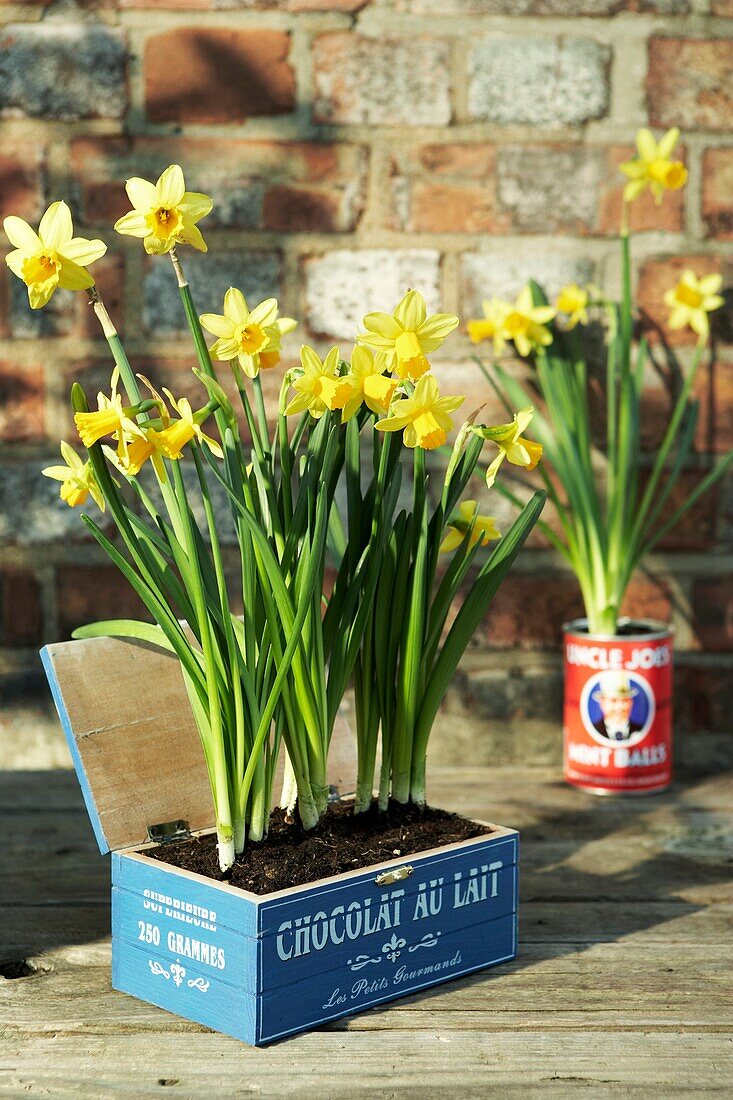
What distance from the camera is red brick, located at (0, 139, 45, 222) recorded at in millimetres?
1771

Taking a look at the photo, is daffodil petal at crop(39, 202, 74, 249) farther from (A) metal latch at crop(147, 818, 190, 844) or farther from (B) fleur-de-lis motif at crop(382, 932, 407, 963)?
(B) fleur-de-lis motif at crop(382, 932, 407, 963)

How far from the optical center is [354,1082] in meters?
0.95

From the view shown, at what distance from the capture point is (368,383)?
980 mm

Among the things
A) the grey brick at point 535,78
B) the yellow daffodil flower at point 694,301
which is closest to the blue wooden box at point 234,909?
the yellow daffodil flower at point 694,301

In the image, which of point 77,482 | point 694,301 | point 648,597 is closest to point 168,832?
point 77,482

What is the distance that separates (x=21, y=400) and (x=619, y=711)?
0.92 m

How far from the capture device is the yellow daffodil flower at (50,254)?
0.97 metres

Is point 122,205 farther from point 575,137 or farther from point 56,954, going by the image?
point 56,954

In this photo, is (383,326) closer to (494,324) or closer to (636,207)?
(494,324)

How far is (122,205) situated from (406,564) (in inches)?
35.8

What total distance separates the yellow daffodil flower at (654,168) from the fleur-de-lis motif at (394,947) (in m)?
1.06

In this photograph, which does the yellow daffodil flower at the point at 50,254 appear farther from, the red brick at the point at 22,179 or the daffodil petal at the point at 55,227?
the red brick at the point at 22,179

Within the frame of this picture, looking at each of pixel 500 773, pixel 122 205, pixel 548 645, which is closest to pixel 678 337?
pixel 548 645

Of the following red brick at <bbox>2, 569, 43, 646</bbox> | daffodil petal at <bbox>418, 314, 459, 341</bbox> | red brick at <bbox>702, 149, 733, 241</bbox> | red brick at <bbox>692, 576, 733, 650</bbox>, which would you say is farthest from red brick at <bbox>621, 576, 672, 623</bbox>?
daffodil petal at <bbox>418, 314, 459, 341</bbox>
